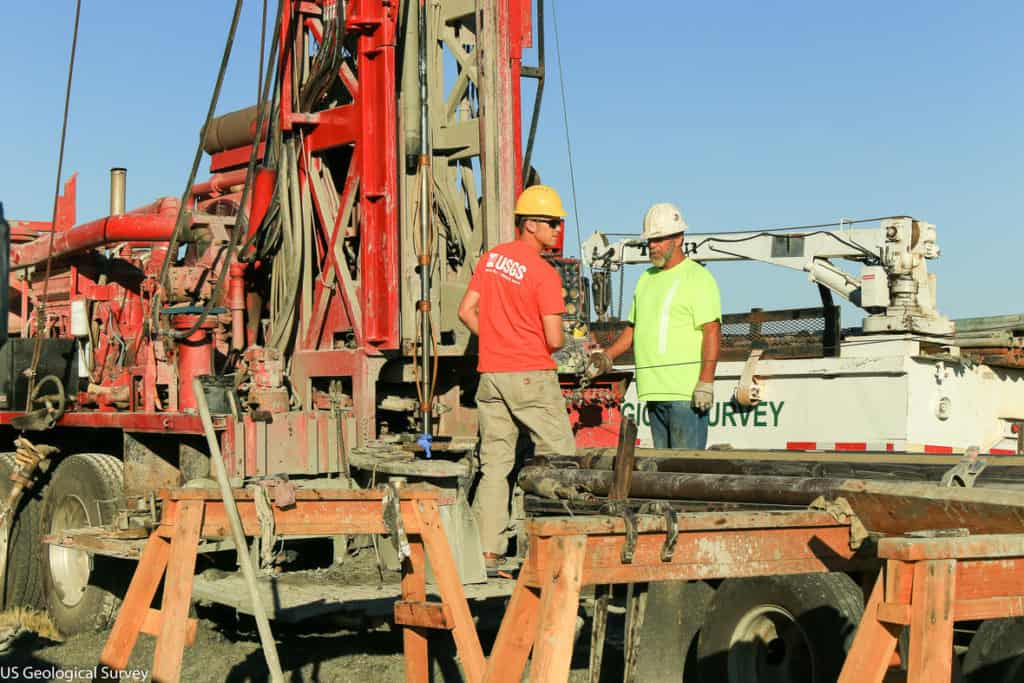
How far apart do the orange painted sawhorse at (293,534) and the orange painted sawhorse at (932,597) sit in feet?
5.75

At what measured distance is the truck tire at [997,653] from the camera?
395cm

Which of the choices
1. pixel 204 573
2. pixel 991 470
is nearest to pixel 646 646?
pixel 991 470

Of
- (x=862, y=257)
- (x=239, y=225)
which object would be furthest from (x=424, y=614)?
(x=862, y=257)

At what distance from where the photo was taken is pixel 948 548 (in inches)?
124

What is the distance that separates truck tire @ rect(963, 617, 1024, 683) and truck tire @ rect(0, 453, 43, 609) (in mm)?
7646

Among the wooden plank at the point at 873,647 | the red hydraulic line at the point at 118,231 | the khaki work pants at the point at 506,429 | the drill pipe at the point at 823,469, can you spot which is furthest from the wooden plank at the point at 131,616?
the red hydraulic line at the point at 118,231

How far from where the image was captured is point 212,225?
10.2 metres

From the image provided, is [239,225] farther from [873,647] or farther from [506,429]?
[873,647]

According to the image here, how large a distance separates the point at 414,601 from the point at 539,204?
2.52m

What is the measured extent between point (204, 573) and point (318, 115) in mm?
3112

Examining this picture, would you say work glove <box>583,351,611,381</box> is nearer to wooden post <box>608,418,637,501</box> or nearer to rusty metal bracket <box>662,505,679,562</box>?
wooden post <box>608,418,637,501</box>

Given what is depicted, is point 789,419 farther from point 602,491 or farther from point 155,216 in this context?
point 602,491

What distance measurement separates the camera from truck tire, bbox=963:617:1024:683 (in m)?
3.95

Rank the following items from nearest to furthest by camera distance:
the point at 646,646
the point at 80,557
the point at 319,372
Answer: the point at 646,646 < the point at 319,372 < the point at 80,557
